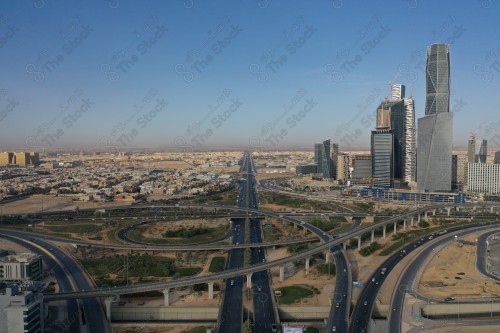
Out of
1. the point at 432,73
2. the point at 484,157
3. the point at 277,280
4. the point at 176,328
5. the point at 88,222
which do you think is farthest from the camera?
the point at 484,157

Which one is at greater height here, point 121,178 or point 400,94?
point 400,94

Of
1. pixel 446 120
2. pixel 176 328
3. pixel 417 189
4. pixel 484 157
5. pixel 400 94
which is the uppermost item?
pixel 400 94

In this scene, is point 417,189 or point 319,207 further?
point 417,189

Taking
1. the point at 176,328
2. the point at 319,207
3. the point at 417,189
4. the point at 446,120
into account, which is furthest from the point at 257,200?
the point at 176,328

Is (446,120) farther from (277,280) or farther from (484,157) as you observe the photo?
(277,280)

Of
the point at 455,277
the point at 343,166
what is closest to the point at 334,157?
the point at 343,166

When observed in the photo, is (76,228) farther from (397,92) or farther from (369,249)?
(397,92)
